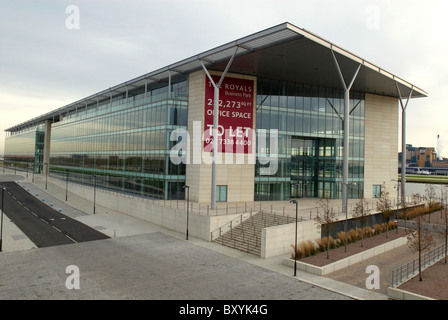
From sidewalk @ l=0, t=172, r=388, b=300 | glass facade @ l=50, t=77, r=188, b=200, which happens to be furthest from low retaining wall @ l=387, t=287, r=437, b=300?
glass facade @ l=50, t=77, r=188, b=200

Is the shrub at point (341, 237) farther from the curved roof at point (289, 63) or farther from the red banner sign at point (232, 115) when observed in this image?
the curved roof at point (289, 63)

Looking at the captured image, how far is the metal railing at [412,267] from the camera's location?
19.0 metres

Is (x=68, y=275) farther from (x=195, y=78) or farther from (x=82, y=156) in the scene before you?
(x=82, y=156)

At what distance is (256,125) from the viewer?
4038 centimetres

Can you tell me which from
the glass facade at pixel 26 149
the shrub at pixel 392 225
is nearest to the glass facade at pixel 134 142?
the shrub at pixel 392 225

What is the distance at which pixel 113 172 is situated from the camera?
4931 centimetres

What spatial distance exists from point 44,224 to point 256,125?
1074 inches

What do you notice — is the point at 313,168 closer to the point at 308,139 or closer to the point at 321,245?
the point at 308,139

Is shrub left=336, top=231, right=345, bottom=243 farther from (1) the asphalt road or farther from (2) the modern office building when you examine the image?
(1) the asphalt road

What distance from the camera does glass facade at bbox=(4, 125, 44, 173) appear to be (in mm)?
91562

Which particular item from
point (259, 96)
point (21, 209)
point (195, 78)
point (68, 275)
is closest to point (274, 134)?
point (259, 96)

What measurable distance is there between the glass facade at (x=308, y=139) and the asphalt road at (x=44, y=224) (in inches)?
829

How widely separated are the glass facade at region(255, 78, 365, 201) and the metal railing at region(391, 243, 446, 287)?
20.2 m

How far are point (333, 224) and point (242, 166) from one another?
1390cm
